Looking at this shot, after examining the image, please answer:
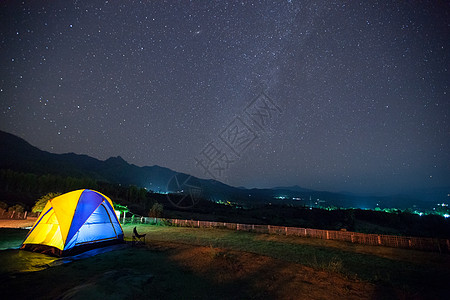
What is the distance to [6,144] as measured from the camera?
154500 millimetres

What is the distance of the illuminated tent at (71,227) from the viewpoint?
862 centimetres

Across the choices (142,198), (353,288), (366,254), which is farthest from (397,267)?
(142,198)

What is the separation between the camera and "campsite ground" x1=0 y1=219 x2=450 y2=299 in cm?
493

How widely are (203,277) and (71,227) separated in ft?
21.4

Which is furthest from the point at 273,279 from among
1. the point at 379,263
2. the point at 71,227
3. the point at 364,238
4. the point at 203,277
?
the point at 364,238

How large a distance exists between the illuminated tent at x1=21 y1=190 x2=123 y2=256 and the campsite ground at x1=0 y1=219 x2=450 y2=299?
63 centimetres

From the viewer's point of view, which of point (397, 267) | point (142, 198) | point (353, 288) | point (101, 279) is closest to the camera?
point (101, 279)

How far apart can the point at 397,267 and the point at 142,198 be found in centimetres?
7385

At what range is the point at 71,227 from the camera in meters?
8.88

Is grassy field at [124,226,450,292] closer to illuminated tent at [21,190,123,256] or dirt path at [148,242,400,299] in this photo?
dirt path at [148,242,400,299]

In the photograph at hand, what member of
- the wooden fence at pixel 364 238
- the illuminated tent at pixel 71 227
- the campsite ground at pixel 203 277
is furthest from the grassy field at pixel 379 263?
the illuminated tent at pixel 71 227

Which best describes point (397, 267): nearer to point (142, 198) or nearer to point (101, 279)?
point (101, 279)

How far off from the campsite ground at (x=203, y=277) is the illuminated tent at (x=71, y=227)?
2.05 ft

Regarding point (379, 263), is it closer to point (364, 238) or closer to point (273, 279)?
point (364, 238)
